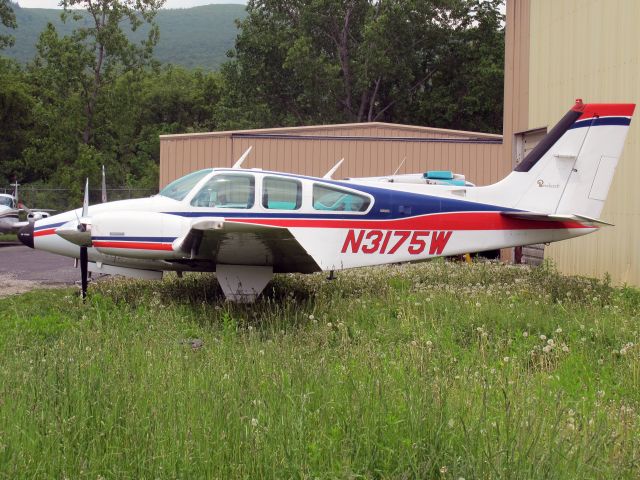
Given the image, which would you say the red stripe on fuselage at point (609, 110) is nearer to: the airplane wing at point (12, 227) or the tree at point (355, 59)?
the airplane wing at point (12, 227)

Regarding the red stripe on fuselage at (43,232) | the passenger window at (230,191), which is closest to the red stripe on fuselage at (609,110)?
the passenger window at (230,191)

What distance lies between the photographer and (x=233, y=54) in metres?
41.4

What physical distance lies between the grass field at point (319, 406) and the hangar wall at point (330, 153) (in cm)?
1212

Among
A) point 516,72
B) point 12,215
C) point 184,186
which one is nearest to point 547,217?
point 184,186

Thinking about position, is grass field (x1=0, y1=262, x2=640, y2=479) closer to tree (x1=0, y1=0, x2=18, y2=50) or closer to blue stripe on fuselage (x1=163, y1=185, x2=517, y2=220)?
blue stripe on fuselage (x1=163, y1=185, x2=517, y2=220)

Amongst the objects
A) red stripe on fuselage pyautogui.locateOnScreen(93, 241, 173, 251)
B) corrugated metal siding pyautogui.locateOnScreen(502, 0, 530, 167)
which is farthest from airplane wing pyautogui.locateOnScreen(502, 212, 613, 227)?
corrugated metal siding pyautogui.locateOnScreen(502, 0, 530, 167)

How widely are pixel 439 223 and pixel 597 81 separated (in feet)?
14.0

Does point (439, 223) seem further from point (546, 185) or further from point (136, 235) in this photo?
point (136, 235)

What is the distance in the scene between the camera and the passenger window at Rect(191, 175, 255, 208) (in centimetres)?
888

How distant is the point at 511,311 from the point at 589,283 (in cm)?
329

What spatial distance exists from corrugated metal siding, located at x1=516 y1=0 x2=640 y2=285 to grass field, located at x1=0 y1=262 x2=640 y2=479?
4688mm

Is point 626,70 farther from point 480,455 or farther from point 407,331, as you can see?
point 480,455

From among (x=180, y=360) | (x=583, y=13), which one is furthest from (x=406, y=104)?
(x=180, y=360)

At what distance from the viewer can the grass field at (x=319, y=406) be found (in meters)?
3.02
